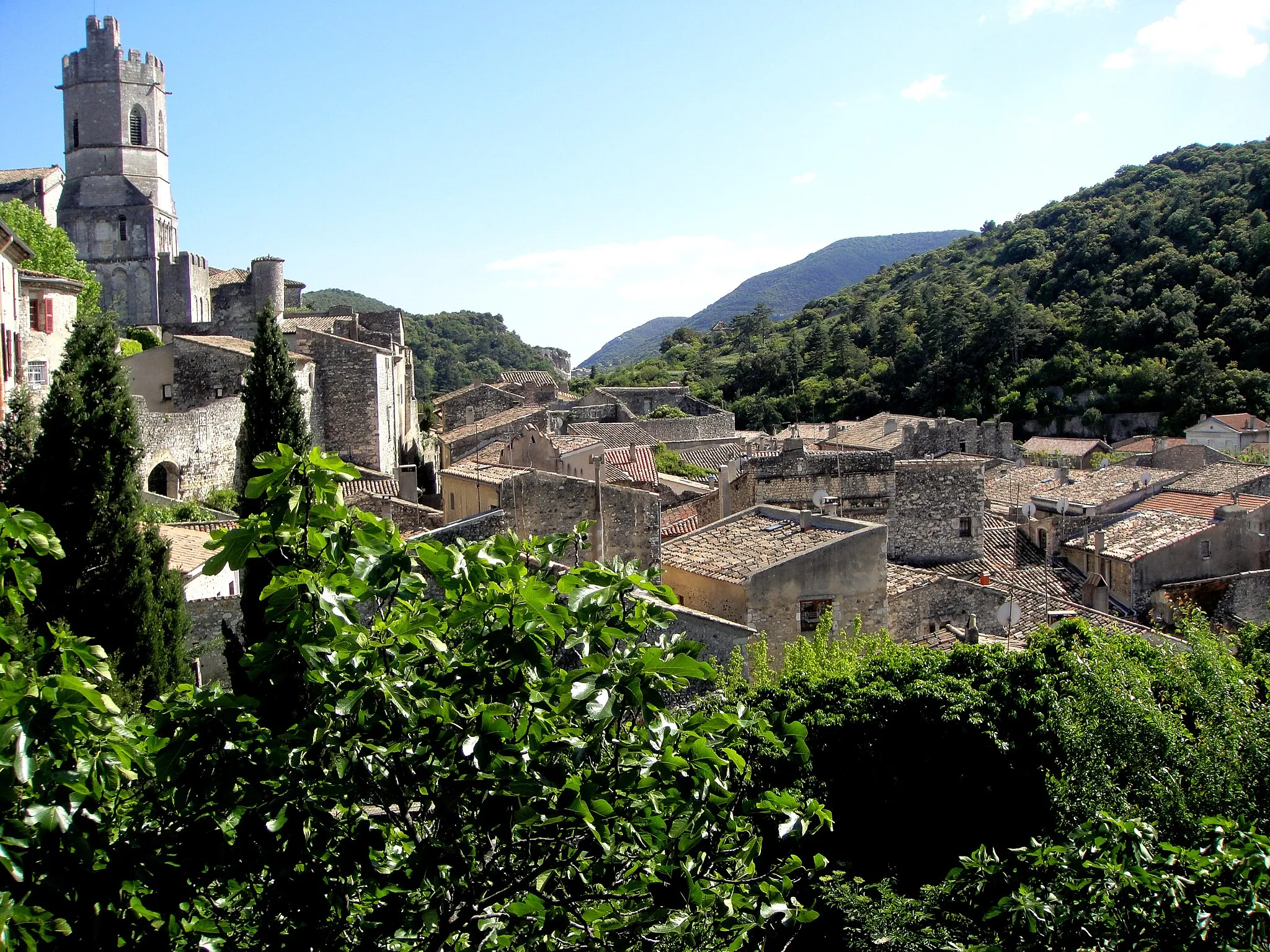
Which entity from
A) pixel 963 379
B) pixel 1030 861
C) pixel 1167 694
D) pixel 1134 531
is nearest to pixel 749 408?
pixel 963 379

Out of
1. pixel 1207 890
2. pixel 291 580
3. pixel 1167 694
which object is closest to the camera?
pixel 291 580

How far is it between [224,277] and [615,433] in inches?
1084

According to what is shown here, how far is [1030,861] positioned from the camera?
5973 millimetres

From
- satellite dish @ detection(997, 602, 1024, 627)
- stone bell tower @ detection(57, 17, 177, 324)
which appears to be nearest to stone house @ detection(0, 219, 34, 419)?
satellite dish @ detection(997, 602, 1024, 627)

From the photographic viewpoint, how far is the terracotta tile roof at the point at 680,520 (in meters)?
21.1

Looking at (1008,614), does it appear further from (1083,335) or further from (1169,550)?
(1083,335)

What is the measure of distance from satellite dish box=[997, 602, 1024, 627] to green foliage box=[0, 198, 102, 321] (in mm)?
29366

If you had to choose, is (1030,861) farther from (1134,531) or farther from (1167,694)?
(1134,531)

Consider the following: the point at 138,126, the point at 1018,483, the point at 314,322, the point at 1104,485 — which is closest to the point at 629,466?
the point at 1018,483

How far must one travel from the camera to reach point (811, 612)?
16359mm

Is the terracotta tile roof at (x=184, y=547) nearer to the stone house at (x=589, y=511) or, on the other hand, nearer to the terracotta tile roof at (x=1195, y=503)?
the stone house at (x=589, y=511)

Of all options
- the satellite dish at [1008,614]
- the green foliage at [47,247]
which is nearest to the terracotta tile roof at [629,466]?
the satellite dish at [1008,614]

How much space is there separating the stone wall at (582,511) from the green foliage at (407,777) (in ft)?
36.8

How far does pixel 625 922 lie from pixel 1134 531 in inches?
951
